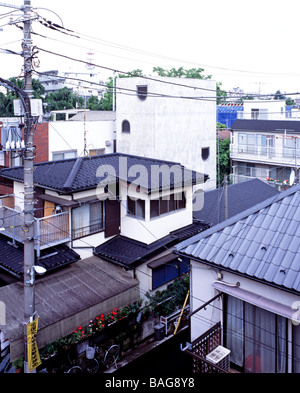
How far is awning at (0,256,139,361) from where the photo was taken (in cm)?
1019

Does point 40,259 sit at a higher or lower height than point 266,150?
lower

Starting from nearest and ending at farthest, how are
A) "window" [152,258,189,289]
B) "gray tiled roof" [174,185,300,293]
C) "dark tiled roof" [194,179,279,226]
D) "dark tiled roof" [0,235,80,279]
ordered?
"gray tiled roof" [174,185,300,293] → "dark tiled roof" [0,235,80,279] → "window" [152,258,189,289] → "dark tiled roof" [194,179,279,226]

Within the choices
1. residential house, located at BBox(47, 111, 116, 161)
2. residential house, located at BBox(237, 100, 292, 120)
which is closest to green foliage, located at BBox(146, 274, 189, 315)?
residential house, located at BBox(47, 111, 116, 161)

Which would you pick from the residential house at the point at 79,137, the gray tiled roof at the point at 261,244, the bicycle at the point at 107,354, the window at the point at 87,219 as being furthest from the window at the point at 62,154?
the gray tiled roof at the point at 261,244

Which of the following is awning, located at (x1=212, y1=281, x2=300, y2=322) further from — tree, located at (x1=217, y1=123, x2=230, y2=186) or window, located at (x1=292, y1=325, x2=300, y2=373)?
tree, located at (x1=217, y1=123, x2=230, y2=186)

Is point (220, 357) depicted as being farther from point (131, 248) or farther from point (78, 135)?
point (78, 135)

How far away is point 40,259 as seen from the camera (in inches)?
490

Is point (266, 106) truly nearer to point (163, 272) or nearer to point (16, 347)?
point (163, 272)

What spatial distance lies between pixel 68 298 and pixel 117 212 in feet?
14.1

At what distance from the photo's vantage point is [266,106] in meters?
41.2

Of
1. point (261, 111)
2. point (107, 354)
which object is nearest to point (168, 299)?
point (107, 354)

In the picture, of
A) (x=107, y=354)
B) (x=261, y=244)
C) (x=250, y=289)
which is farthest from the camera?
(x=107, y=354)

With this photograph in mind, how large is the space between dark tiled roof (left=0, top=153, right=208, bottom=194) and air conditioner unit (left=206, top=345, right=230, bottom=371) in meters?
7.17
